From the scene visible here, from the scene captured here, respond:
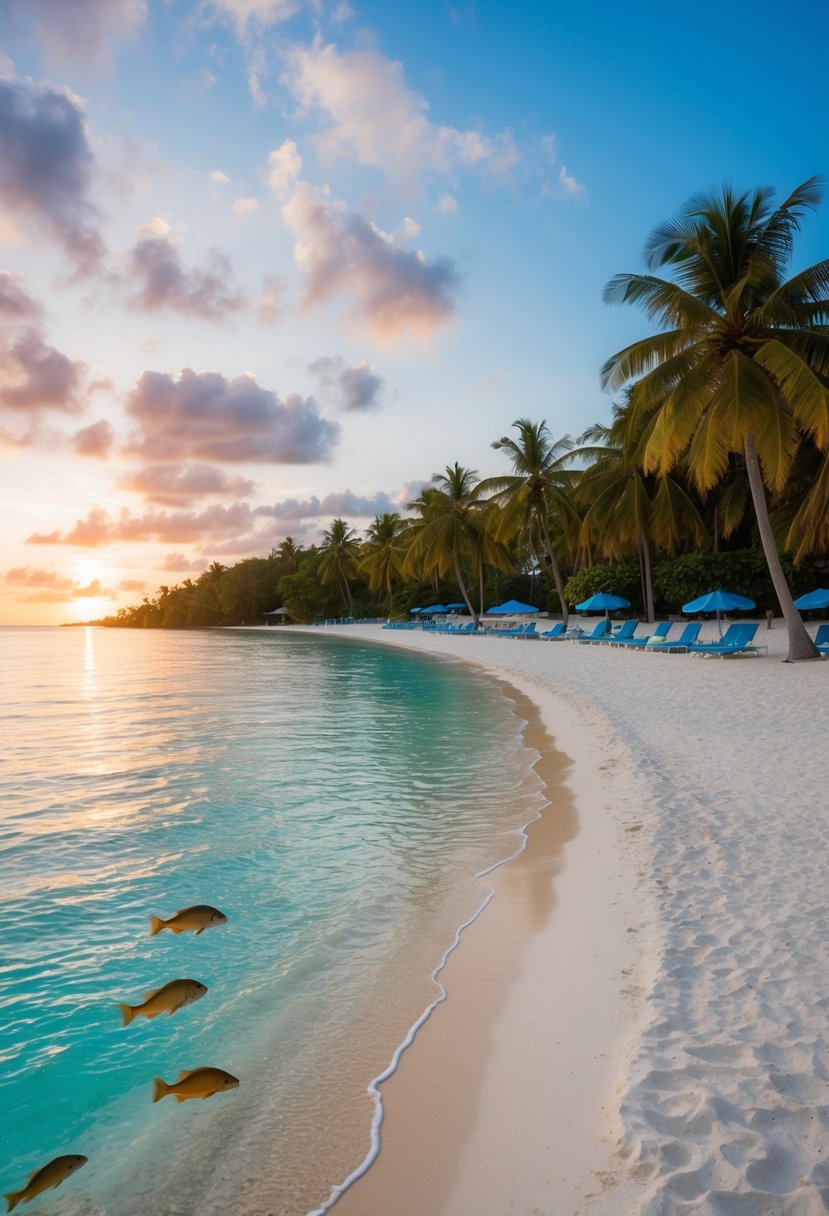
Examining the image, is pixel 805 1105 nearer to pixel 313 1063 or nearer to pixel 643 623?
pixel 313 1063

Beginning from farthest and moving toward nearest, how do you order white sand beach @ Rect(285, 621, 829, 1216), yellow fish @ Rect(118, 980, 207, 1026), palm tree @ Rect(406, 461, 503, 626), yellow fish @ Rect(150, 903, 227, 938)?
palm tree @ Rect(406, 461, 503, 626), yellow fish @ Rect(150, 903, 227, 938), yellow fish @ Rect(118, 980, 207, 1026), white sand beach @ Rect(285, 621, 829, 1216)

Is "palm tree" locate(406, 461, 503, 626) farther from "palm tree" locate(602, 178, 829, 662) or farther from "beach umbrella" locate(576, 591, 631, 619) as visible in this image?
"palm tree" locate(602, 178, 829, 662)

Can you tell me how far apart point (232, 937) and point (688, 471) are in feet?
71.5

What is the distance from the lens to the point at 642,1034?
3164 mm

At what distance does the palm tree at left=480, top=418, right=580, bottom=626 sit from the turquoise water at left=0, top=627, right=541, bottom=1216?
933 inches

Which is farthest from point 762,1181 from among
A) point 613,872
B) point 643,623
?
point 643,623

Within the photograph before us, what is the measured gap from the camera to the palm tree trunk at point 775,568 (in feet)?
51.3

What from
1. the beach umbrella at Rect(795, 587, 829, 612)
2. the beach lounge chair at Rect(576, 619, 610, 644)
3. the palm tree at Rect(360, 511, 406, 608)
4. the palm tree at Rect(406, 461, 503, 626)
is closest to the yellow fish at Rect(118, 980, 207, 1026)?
the beach umbrella at Rect(795, 587, 829, 612)

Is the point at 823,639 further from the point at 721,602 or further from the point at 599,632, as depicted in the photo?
the point at 599,632

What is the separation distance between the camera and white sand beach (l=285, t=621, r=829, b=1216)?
7.88 ft

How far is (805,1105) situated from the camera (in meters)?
2.59

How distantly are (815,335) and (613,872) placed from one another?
1453 cm

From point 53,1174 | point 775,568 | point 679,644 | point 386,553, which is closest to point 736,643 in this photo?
point 679,644

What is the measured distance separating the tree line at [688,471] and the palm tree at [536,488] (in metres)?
0.09
